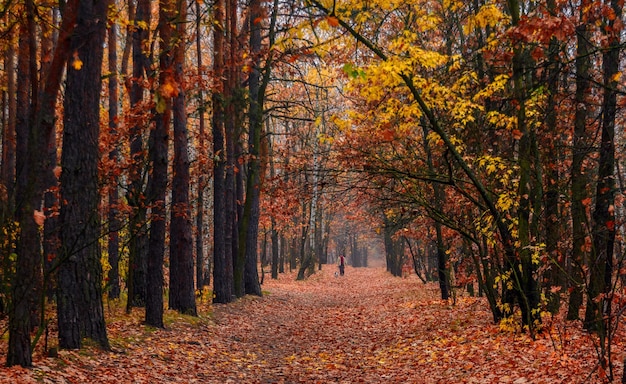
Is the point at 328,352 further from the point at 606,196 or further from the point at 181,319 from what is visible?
the point at 606,196

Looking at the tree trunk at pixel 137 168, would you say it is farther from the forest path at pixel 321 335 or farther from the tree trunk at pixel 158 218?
the forest path at pixel 321 335

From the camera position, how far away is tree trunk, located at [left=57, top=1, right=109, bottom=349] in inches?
301

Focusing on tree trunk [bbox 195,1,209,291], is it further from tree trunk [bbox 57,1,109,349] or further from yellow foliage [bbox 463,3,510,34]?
yellow foliage [bbox 463,3,510,34]

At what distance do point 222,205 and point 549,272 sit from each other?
30.7ft

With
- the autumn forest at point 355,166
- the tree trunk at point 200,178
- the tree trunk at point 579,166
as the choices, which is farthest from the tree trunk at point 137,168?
the tree trunk at point 579,166

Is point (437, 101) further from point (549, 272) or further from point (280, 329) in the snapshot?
point (280, 329)

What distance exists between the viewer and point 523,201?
9773 mm

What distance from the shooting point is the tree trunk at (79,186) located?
301 inches

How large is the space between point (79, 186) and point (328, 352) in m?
6.20

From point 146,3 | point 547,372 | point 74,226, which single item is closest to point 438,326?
point 547,372

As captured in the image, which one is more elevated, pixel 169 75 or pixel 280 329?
pixel 169 75

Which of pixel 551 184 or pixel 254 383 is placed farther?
pixel 551 184

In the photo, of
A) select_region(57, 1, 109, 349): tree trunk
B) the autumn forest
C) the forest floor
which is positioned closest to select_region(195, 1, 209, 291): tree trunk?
the autumn forest

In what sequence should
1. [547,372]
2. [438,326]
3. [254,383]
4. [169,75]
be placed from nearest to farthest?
[169,75]
[547,372]
[254,383]
[438,326]
